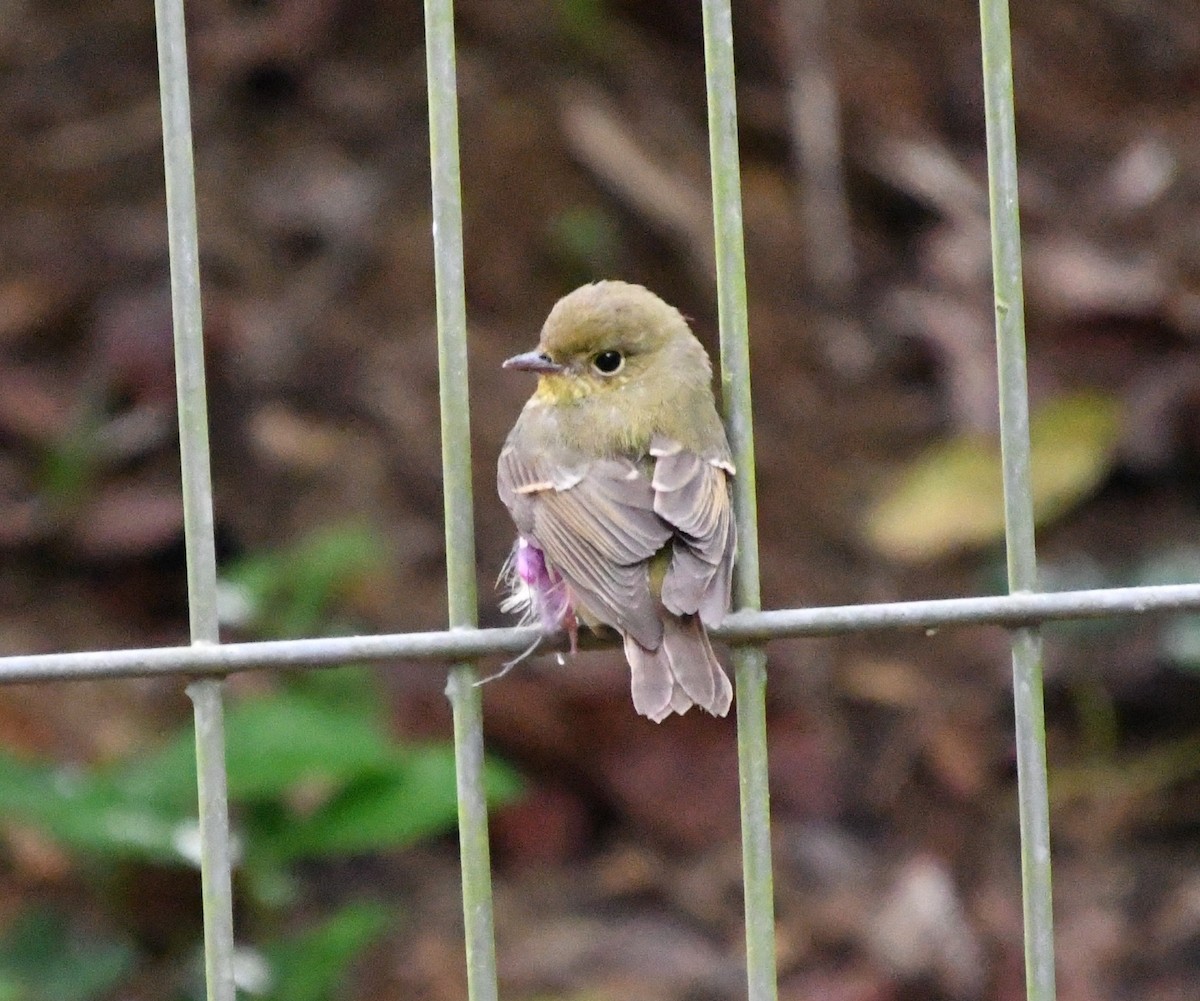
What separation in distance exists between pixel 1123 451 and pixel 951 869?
1.40 meters

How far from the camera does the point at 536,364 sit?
12.1 feet

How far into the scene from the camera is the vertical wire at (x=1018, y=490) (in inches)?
98.6

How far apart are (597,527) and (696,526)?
278 millimetres

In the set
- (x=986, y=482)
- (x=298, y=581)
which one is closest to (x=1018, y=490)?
(x=298, y=581)

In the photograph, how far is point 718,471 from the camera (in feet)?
10.5

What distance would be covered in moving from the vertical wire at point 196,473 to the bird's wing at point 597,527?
72 cm

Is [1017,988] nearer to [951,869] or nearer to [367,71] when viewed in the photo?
[951,869]

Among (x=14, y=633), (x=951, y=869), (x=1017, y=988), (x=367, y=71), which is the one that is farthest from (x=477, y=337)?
(x=1017, y=988)

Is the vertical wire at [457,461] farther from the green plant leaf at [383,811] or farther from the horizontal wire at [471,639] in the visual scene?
the green plant leaf at [383,811]

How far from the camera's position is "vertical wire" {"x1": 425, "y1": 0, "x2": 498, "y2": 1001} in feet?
8.15

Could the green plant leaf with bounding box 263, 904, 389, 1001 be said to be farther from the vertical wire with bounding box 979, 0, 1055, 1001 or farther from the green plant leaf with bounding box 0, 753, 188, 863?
the vertical wire with bounding box 979, 0, 1055, 1001

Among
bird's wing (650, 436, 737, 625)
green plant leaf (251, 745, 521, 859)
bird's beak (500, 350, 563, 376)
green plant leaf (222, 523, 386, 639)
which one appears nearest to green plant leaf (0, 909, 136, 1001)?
green plant leaf (251, 745, 521, 859)

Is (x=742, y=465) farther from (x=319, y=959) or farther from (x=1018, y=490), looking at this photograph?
(x=319, y=959)

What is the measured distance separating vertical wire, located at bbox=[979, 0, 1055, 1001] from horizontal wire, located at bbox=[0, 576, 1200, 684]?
54 millimetres
